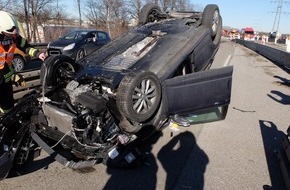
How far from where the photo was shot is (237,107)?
6840 millimetres

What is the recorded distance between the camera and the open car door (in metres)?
4.02

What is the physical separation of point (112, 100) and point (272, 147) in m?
2.60

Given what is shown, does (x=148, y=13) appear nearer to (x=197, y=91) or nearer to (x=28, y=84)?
(x=28, y=84)

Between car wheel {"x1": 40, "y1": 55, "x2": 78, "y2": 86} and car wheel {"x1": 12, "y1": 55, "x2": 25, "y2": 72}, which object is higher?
car wheel {"x1": 40, "y1": 55, "x2": 78, "y2": 86}

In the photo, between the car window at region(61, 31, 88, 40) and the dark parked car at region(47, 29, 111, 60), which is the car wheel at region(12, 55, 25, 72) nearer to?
the dark parked car at region(47, 29, 111, 60)

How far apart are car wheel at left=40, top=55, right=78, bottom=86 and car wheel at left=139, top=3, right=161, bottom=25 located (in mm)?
2561

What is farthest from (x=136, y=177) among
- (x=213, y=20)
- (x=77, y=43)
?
(x=77, y=43)

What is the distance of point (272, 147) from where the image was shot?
4.61 meters

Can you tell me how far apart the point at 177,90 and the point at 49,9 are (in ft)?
86.8

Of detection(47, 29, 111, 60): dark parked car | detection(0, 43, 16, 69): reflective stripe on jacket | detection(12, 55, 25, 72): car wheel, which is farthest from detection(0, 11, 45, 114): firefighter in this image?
detection(47, 29, 111, 60): dark parked car

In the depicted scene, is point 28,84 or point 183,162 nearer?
point 183,162

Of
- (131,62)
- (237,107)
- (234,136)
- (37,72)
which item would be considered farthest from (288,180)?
(37,72)

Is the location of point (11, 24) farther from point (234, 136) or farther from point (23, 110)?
point (234, 136)

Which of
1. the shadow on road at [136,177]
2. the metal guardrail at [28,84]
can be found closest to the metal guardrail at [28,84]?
the metal guardrail at [28,84]
